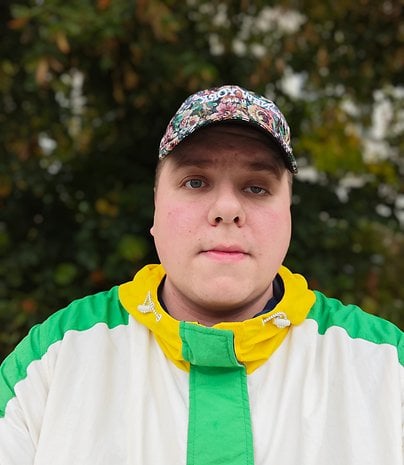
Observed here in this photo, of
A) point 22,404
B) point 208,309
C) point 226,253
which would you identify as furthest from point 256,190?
point 22,404

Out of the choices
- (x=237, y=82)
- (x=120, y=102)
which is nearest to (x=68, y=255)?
(x=120, y=102)

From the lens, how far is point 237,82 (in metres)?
4.27

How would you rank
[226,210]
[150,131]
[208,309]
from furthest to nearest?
[150,131], [208,309], [226,210]

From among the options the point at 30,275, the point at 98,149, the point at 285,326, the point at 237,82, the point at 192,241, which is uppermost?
the point at 237,82

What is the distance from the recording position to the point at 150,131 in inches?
175

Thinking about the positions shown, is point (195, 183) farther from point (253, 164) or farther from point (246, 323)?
point (246, 323)

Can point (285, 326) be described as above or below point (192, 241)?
below

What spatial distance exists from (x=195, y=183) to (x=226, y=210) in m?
0.13

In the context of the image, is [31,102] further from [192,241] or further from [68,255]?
[192,241]

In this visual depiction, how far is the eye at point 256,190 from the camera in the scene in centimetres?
168

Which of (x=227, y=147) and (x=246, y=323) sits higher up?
(x=227, y=147)

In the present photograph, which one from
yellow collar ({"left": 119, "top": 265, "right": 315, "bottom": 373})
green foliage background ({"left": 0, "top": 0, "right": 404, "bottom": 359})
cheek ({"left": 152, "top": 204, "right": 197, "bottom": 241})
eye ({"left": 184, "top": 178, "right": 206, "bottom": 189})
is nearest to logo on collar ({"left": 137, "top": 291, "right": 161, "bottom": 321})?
yellow collar ({"left": 119, "top": 265, "right": 315, "bottom": 373})

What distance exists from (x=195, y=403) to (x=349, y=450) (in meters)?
0.36

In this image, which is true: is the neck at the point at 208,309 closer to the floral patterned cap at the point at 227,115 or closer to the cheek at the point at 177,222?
the cheek at the point at 177,222
